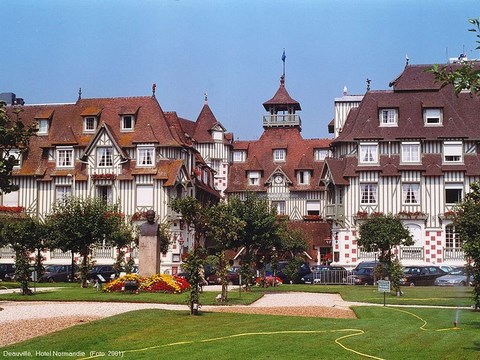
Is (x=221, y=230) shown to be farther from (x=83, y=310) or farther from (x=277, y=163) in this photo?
(x=277, y=163)

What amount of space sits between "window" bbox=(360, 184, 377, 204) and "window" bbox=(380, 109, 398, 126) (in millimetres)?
5033

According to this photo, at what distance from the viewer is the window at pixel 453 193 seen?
55.8 metres

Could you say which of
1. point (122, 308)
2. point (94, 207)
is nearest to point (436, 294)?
point (122, 308)

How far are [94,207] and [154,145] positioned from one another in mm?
16051

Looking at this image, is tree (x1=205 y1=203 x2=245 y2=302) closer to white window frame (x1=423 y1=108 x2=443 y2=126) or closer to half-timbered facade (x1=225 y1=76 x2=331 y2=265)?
white window frame (x1=423 y1=108 x2=443 y2=126)

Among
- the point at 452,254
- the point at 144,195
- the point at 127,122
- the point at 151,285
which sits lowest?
the point at 151,285

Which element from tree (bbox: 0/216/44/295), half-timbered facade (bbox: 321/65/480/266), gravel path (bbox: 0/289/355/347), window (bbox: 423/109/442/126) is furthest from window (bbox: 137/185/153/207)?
gravel path (bbox: 0/289/355/347)

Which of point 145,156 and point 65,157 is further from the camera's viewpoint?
point 65,157

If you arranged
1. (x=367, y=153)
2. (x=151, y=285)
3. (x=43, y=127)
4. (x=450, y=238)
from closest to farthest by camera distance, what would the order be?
(x=151, y=285)
(x=450, y=238)
(x=367, y=153)
(x=43, y=127)

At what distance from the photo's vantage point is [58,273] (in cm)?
4941

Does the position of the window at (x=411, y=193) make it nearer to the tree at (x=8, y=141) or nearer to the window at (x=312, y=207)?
the window at (x=312, y=207)

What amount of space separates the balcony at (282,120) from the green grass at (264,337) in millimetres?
53740

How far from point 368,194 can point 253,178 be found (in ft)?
55.9

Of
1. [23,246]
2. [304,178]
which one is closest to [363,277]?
[23,246]
